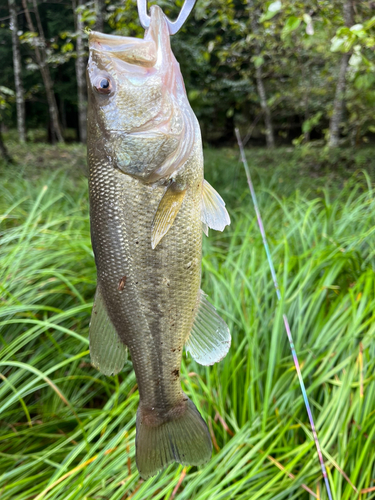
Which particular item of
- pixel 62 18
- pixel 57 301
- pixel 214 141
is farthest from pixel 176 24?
pixel 214 141

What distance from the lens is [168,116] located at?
747mm

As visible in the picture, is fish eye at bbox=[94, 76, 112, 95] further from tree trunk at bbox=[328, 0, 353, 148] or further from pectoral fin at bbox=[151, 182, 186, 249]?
tree trunk at bbox=[328, 0, 353, 148]

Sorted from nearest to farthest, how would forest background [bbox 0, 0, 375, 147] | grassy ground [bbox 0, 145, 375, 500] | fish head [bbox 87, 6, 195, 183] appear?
fish head [bbox 87, 6, 195, 183] → grassy ground [bbox 0, 145, 375, 500] → forest background [bbox 0, 0, 375, 147]

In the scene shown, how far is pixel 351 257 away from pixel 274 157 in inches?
251

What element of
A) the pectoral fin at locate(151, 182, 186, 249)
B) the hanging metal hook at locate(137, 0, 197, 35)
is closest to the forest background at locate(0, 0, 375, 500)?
the pectoral fin at locate(151, 182, 186, 249)

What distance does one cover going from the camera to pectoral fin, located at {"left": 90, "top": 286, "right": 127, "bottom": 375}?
728mm

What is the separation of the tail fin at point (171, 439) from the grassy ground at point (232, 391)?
61 centimetres

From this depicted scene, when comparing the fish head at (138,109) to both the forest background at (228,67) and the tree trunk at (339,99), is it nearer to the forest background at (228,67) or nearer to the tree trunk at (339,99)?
the forest background at (228,67)

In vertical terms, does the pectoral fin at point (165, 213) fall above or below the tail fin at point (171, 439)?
above

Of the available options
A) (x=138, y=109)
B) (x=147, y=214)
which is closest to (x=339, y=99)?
(x=138, y=109)

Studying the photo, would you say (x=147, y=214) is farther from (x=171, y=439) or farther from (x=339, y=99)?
(x=339, y=99)

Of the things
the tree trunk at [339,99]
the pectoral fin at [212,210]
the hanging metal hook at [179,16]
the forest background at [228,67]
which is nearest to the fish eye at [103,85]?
the hanging metal hook at [179,16]

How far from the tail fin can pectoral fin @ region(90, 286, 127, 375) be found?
0.46ft

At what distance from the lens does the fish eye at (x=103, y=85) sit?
0.72 meters
